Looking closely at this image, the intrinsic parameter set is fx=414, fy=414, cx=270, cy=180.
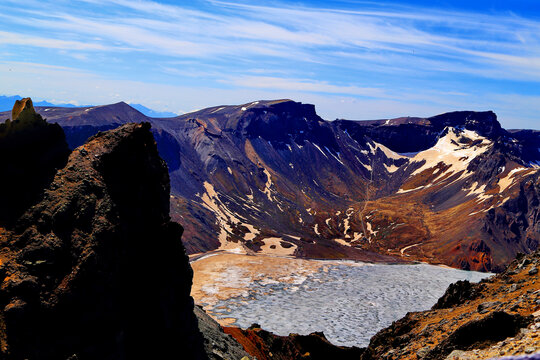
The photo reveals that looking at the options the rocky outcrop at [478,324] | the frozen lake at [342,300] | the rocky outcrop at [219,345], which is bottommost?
the frozen lake at [342,300]

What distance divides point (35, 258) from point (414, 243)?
502ft

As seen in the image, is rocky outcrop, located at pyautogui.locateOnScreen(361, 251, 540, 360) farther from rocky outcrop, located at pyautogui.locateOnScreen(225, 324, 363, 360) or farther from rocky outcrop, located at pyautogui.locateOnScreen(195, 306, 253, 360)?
rocky outcrop, located at pyautogui.locateOnScreen(195, 306, 253, 360)

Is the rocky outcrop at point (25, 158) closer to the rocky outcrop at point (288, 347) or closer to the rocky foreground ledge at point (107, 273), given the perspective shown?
the rocky foreground ledge at point (107, 273)

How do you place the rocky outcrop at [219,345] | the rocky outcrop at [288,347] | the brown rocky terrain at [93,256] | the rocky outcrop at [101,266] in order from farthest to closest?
the rocky outcrop at [288,347]
the rocky outcrop at [219,345]
the brown rocky terrain at [93,256]
the rocky outcrop at [101,266]

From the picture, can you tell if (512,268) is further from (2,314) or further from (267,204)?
(267,204)

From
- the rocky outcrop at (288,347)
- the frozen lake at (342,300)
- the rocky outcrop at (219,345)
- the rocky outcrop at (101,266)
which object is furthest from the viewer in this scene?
the frozen lake at (342,300)

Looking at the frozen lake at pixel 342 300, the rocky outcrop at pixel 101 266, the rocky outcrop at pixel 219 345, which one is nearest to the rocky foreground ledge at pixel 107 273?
Answer: the rocky outcrop at pixel 101 266

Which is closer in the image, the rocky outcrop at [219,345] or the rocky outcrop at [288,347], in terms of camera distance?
the rocky outcrop at [219,345]

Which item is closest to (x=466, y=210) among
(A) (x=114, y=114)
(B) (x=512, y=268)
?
(B) (x=512, y=268)

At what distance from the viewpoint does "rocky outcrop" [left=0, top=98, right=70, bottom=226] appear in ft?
74.2

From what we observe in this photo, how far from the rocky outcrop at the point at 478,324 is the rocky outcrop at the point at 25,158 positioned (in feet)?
79.1

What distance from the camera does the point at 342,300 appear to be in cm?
9588

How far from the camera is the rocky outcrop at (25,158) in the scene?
74.2 ft

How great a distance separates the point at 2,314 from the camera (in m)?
18.5
